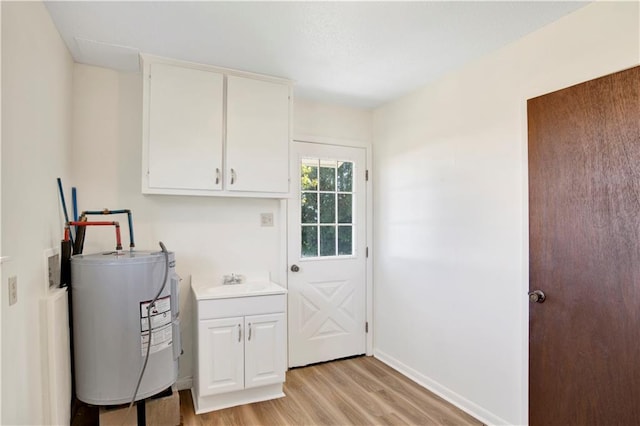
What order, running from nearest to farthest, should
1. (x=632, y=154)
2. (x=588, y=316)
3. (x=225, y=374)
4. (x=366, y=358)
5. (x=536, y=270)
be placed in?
(x=632, y=154), (x=588, y=316), (x=536, y=270), (x=225, y=374), (x=366, y=358)

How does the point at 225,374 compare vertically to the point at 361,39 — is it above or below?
below

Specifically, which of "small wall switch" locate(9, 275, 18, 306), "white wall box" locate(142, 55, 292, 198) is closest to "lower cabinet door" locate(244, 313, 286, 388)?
"white wall box" locate(142, 55, 292, 198)

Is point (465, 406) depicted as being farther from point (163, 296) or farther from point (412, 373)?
point (163, 296)

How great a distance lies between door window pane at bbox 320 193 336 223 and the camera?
10.9ft

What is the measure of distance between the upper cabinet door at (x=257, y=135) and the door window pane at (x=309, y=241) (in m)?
0.60

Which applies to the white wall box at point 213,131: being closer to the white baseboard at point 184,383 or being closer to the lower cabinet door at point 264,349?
the lower cabinet door at point 264,349

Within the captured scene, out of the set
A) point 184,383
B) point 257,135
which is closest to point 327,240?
point 257,135

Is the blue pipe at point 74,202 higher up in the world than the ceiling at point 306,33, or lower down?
lower down

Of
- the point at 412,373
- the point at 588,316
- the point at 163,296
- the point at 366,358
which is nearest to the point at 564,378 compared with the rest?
the point at 588,316

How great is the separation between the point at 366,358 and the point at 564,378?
5.96 ft

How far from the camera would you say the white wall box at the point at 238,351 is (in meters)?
2.42

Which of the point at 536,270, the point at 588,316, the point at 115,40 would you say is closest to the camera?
the point at 588,316

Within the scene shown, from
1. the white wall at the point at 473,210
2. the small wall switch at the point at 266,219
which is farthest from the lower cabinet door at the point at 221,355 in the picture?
the white wall at the point at 473,210

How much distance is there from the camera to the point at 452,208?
261 cm
